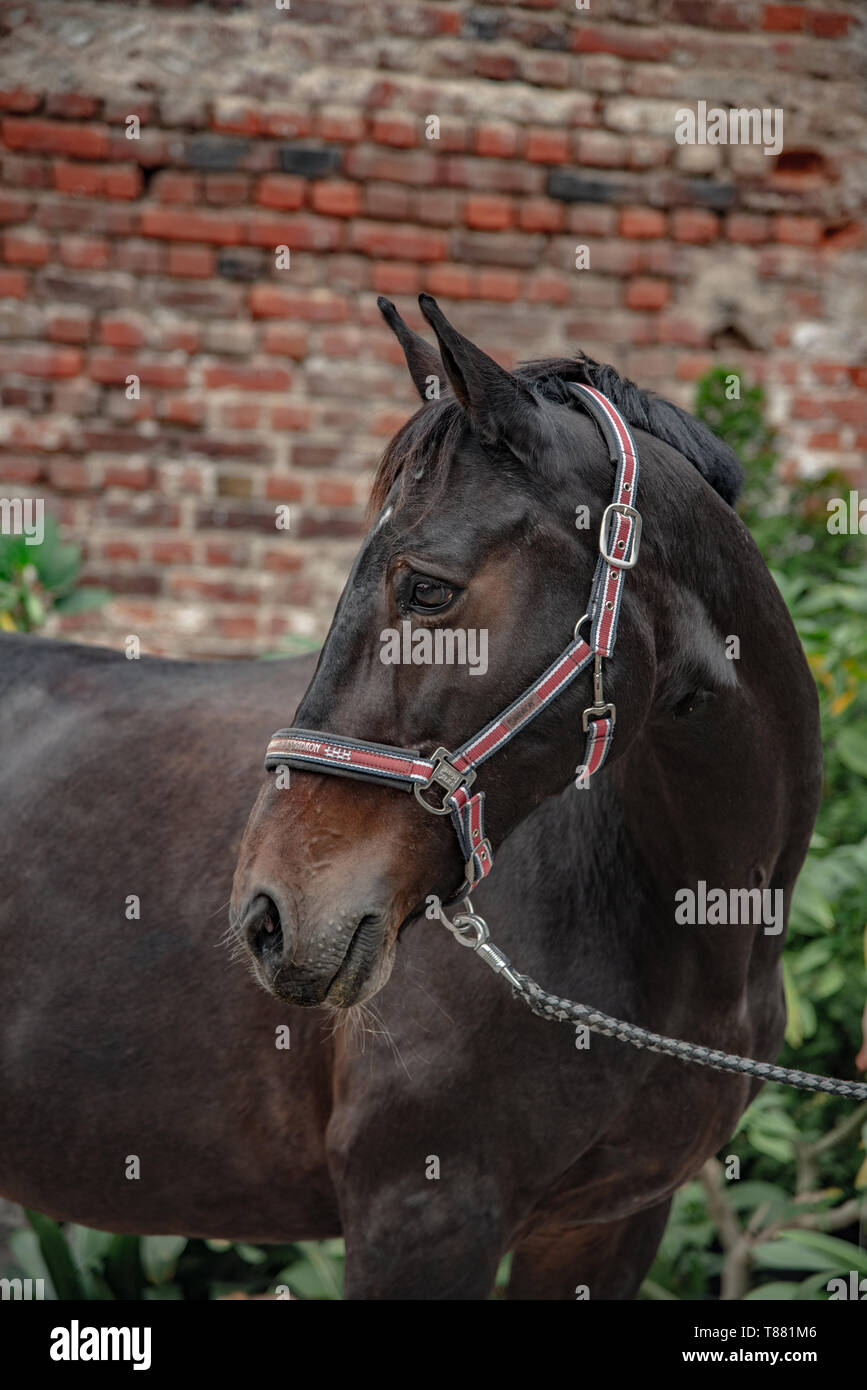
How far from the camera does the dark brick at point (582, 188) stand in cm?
464

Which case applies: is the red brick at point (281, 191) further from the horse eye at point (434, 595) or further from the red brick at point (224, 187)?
the horse eye at point (434, 595)

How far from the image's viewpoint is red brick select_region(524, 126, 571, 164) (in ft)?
15.1

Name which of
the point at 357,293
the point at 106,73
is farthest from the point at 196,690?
the point at 106,73

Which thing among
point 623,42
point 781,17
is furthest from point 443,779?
point 781,17

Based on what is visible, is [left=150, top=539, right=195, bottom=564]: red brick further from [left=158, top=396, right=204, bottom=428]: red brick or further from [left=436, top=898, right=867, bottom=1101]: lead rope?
[left=436, top=898, right=867, bottom=1101]: lead rope

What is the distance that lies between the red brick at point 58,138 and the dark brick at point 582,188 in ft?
5.39

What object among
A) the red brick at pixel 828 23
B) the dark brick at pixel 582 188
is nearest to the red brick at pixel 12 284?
the dark brick at pixel 582 188

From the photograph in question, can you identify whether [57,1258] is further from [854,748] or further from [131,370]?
[131,370]

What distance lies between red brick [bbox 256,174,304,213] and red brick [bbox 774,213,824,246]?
187 centimetres

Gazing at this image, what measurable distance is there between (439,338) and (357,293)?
318cm

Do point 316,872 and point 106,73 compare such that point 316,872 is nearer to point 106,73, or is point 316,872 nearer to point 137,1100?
point 137,1100

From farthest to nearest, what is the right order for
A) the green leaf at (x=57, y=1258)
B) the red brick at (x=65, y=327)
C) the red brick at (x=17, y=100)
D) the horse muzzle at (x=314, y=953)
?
the red brick at (x=65, y=327)
the red brick at (x=17, y=100)
the green leaf at (x=57, y=1258)
the horse muzzle at (x=314, y=953)

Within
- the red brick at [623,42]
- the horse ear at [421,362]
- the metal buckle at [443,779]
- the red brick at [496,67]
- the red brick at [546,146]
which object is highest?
the red brick at [623,42]

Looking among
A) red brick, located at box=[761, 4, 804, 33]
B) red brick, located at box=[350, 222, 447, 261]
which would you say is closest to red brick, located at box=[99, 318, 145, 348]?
red brick, located at box=[350, 222, 447, 261]
